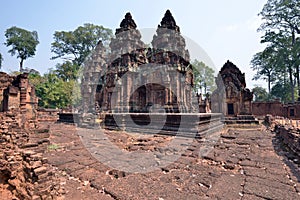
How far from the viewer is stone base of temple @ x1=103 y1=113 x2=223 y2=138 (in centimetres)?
664

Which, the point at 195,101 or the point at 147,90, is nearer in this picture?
the point at 147,90

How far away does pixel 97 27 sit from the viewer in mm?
36750

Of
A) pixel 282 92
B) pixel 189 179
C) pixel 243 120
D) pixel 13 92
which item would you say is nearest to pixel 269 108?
pixel 282 92

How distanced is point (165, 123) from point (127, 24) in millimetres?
15863

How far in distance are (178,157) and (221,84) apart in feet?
47.6

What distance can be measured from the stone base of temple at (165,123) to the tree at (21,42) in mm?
42002

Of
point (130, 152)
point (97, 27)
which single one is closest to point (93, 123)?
point (130, 152)

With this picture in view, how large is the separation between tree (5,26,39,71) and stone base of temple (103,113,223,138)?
4200 centimetres

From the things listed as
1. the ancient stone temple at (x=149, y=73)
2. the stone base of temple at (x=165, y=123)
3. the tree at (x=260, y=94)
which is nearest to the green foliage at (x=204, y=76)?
the tree at (x=260, y=94)

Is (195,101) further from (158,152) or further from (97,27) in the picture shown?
(97,27)

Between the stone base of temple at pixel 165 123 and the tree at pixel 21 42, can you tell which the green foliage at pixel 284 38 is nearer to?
the stone base of temple at pixel 165 123

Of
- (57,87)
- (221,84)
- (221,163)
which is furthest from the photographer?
(57,87)

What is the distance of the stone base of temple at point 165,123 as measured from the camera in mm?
6645

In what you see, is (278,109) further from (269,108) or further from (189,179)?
(189,179)
